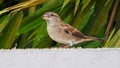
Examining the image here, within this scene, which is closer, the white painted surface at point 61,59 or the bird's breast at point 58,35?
the white painted surface at point 61,59

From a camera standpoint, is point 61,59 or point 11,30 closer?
point 61,59

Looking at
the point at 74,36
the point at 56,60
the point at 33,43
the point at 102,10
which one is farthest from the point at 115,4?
the point at 56,60

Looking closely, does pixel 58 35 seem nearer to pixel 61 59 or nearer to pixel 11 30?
pixel 11 30

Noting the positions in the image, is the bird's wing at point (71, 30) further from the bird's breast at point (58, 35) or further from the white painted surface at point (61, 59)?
the white painted surface at point (61, 59)

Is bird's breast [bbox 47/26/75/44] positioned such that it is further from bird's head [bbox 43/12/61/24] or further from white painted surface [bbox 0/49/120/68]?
white painted surface [bbox 0/49/120/68]

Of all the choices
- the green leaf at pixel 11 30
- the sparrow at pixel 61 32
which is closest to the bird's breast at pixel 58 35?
the sparrow at pixel 61 32

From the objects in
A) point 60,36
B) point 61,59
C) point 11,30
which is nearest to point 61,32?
point 60,36
